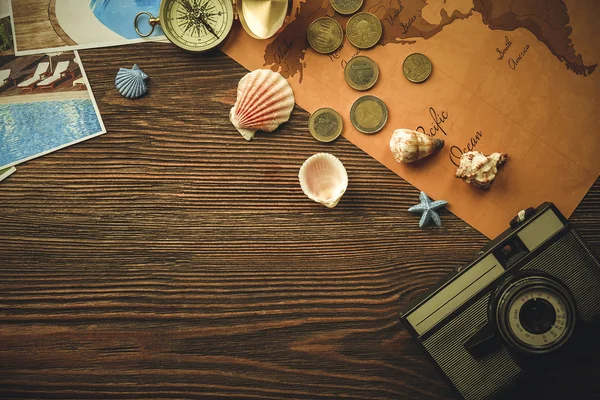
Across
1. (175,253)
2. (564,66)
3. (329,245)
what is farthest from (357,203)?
(564,66)

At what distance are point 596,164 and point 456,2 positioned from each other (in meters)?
0.44

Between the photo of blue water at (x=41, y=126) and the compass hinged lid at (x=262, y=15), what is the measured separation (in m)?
0.38

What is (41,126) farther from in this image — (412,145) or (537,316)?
(537,316)

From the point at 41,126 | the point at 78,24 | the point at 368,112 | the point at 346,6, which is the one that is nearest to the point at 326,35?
the point at 346,6

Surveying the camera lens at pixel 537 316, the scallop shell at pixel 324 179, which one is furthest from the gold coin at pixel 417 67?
the camera lens at pixel 537 316

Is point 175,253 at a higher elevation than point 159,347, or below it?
higher

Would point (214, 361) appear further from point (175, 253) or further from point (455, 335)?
point (455, 335)

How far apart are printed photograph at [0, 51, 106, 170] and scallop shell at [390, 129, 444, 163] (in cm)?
62

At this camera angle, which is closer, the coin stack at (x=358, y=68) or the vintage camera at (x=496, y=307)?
the vintage camera at (x=496, y=307)

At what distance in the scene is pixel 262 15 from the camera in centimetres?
91

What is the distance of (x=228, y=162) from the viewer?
3.08 ft

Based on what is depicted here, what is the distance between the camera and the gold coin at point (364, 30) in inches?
36.6

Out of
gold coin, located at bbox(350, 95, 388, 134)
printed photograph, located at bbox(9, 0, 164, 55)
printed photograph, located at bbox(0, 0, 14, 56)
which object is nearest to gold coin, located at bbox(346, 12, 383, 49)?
gold coin, located at bbox(350, 95, 388, 134)

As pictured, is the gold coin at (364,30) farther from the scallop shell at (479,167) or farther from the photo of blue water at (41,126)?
the photo of blue water at (41,126)
